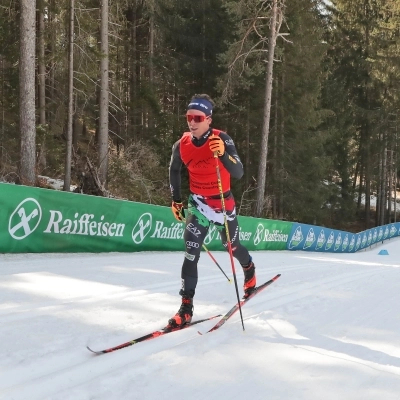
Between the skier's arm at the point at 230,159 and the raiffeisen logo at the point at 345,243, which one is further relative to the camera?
the raiffeisen logo at the point at 345,243

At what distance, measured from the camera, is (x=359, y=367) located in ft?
10.1

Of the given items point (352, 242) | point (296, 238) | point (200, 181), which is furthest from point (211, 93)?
point (200, 181)

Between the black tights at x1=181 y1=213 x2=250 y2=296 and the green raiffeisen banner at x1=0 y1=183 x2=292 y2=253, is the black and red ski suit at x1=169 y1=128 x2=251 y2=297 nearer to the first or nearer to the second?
the black tights at x1=181 y1=213 x2=250 y2=296

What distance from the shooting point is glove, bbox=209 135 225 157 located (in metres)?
3.88

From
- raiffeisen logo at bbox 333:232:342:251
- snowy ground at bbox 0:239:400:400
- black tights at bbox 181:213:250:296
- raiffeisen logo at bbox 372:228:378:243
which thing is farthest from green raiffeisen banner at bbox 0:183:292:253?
raiffeisen logo at bbox 372:228:378:243

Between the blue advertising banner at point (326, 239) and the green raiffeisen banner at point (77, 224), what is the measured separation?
763 cm

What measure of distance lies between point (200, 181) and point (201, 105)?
766 millimetres

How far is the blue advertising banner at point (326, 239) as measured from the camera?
1762cm

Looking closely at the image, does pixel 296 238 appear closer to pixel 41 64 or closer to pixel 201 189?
pixel 41 64

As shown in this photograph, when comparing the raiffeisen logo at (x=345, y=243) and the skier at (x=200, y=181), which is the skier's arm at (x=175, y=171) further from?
the raiffeisen logo at (x=345, y=243)

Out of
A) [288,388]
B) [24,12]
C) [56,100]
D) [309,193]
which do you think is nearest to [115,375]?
[288,388]

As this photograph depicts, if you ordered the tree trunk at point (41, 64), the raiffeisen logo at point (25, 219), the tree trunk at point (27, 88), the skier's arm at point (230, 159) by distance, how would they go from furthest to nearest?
the tree trunk at point (41, 64), the tree trunk at point (27, 88), the raiffeisen logo at point (25, 219), the skier's arm at point (230, 159)

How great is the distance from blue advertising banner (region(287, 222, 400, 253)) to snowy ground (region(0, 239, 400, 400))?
38.0 feet

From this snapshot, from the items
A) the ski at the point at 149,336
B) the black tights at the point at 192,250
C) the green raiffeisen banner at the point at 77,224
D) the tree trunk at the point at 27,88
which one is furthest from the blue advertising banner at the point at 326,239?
the ski at the point at 149,336
